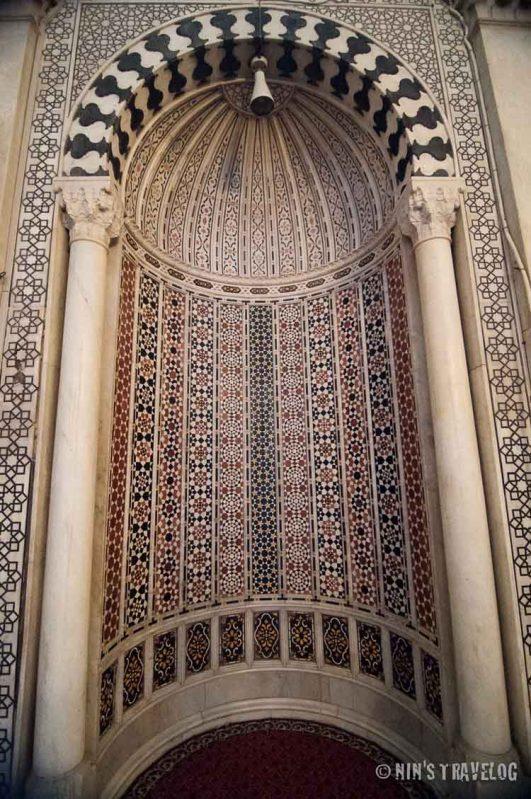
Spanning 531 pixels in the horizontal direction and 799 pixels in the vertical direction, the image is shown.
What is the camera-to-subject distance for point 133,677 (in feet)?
12.1

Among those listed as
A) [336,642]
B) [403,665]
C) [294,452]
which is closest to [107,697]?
[336,642]

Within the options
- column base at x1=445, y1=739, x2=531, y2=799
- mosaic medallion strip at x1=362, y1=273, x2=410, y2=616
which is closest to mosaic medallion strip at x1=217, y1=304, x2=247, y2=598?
mosaic medallion strip at x1=362, y1=273, x2=410, y2=616

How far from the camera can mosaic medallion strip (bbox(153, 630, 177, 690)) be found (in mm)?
3875

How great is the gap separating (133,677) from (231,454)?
6.55 feet

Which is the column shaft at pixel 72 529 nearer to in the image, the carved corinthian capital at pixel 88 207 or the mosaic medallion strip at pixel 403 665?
the carved corinthian capital at pixel 88 207

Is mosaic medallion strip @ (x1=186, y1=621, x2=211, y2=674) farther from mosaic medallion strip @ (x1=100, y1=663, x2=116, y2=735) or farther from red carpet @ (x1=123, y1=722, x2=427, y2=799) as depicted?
mosaic medallion strip @ (x1=100, y1=663, x2=116, y2=735)

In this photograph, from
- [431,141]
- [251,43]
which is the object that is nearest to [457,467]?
[431,141]

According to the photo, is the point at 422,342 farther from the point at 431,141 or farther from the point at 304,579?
the point at 304,579

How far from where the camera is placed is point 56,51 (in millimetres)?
3951

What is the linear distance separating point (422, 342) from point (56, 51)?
12.7 feet

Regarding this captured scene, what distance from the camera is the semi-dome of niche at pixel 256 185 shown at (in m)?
4.42

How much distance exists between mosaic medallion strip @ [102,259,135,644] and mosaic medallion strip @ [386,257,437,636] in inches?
90.3

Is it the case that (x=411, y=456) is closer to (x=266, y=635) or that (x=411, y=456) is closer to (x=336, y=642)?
(x=336, y=642)

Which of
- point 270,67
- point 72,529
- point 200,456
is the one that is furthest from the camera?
point 200,456
